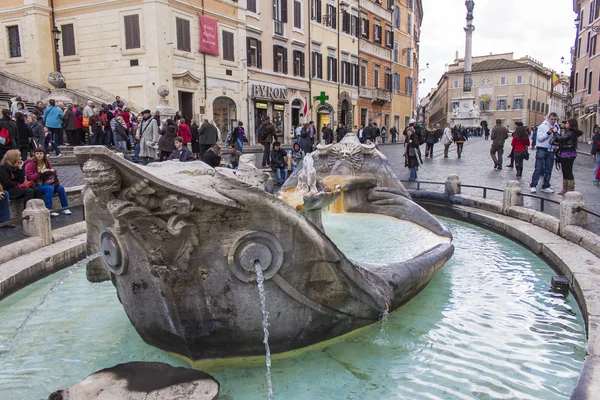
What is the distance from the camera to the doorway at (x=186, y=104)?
21609mm

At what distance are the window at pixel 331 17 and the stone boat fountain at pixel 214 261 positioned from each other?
31.4 m

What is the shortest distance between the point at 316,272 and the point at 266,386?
749 mm

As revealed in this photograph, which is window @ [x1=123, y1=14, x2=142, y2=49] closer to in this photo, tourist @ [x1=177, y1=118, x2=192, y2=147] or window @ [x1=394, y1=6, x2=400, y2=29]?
A: tourist @ [x1=177, y1=118, x2=192, y2=147]

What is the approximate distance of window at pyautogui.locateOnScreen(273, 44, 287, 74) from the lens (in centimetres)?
2739

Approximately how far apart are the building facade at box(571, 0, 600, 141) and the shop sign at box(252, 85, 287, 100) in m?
20.0

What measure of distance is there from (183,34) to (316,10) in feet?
42.1

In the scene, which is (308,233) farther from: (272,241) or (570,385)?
(570,385)

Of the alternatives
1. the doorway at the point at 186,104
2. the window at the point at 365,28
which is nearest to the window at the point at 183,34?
the doorway at the point at 186,104

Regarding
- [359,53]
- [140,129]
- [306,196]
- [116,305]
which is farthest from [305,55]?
[116,305]

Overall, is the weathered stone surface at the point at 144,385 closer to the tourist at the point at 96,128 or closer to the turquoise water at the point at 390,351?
the turquoise water at the point at 390,351

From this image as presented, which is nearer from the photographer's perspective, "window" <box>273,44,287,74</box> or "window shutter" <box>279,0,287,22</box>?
"window" <box>273,44,287,74</box>

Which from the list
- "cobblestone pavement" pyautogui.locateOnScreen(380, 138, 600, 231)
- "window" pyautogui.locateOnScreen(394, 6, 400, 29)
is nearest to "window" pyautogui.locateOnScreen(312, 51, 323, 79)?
"window" pyautogui.locateOnScreen(394, 6, 400, 29)

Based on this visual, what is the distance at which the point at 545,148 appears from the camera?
9531mm

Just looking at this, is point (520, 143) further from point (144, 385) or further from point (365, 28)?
point (365, 28)
